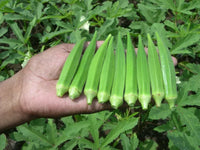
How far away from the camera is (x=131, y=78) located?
6.79ft

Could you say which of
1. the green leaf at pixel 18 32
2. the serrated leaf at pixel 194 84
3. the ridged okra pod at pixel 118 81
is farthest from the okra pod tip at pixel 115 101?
the green leaf at pixel 18 32

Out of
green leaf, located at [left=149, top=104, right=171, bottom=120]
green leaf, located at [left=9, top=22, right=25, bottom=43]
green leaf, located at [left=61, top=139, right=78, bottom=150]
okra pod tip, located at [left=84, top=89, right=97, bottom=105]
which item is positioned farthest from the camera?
green leaf, located at [left=9, top=22, right=25, bottom=43]

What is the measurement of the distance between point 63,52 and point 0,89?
0.83 m

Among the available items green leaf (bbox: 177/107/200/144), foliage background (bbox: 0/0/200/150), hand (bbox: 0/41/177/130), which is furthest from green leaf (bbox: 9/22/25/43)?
green leaf (bbox: 177/107/200/144)

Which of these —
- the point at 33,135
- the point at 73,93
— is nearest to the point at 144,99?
the point at 73,93

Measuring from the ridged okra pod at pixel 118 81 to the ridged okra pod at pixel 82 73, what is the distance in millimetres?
293

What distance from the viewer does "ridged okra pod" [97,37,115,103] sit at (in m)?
1.94

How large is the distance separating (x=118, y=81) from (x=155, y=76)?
0.37m

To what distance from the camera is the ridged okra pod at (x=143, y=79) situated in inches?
75.9

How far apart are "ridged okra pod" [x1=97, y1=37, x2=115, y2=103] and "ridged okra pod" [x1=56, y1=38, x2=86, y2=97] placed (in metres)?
0.30

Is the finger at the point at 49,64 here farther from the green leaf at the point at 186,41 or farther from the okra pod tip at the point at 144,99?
Answer: the green leaf at the point at 186,41

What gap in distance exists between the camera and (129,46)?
231 cm

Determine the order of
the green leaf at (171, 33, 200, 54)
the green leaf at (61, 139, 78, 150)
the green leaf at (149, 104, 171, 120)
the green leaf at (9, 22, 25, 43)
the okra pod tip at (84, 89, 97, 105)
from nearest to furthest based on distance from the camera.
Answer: the okra pod tip at (84, 89, 97, 105)
the green leaf at (149, 104, 171, 120)
the green leaf at (61, 139, 78, 150)
the green leaf at (171, 33, 200, 54)
the green leaf at (9, 22, 25, 43)

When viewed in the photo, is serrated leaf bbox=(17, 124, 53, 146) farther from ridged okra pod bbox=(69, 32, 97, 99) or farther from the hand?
ridged okra pod bbox=(69, 32, 97, 99)
